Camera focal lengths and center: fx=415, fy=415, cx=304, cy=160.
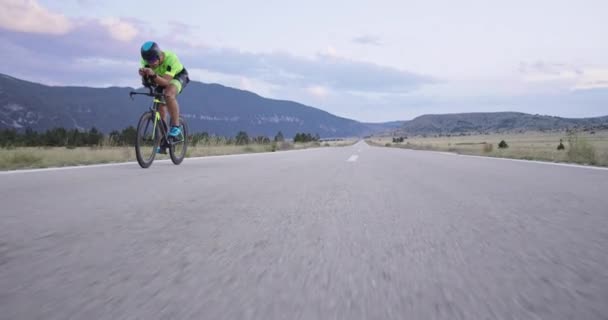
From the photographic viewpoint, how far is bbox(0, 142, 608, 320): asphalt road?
1355 millimetres

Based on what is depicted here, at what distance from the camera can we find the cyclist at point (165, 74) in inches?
269

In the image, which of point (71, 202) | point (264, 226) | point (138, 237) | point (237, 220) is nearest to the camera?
point (138, 237)

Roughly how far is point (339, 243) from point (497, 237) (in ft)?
3.03

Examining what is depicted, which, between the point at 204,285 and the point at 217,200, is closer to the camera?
the point at 204,285

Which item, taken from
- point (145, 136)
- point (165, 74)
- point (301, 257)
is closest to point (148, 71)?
point (165, 74)

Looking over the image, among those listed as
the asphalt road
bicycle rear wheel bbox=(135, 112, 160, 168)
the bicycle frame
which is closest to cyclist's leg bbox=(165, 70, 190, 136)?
the bicycle frame

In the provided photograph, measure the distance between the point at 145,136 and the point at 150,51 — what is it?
1535 mm

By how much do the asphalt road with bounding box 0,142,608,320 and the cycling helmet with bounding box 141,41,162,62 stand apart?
3487 mm

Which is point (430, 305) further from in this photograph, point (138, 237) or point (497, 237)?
point (138, 237)

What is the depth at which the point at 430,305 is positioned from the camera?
1368mm

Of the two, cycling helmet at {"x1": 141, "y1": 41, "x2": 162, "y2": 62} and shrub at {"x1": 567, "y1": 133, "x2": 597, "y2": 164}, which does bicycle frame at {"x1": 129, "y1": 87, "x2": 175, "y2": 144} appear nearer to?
cycling helmet at {"x1": 141, "y1": 41, "x2": 162, "y2": 62}

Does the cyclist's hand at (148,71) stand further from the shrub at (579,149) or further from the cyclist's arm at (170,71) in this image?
the shrub at (579,149)

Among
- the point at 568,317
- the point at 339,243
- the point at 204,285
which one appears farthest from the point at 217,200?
the point at 568,317

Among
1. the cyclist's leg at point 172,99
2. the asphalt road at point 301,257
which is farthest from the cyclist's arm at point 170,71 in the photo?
the asphalt road at point 301,257
